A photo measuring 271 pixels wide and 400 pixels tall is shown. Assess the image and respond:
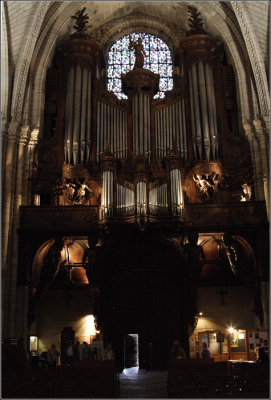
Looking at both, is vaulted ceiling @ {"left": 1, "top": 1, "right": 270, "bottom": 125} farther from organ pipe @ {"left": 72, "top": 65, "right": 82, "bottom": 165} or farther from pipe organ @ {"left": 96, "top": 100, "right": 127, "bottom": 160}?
pipe organ @ {"left": 96, "top": 100, "right": 127, "bottom": 160}

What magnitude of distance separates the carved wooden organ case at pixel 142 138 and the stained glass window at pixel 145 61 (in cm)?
133

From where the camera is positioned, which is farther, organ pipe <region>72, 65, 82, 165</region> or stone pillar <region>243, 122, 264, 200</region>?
organ pipe <region>72, 65, 82, 165</region>

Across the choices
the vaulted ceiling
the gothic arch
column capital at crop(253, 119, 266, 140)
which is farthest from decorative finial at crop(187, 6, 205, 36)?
the gothic arch

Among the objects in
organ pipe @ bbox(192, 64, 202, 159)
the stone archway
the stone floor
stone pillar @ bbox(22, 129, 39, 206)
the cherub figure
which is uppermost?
the cherub figure

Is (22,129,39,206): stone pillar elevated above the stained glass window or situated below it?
below

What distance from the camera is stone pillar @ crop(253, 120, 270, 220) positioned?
1759 centimetres

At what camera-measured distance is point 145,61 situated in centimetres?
2358

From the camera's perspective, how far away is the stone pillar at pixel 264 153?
57.7 feet

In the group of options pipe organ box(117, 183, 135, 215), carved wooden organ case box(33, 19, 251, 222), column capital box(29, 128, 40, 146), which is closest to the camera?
pipe organ box(117, 183, 135, 215)

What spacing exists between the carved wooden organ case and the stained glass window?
1335 millimetres

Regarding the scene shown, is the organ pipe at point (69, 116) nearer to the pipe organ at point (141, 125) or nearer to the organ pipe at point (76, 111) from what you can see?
the organ pipe at point (76, 111)

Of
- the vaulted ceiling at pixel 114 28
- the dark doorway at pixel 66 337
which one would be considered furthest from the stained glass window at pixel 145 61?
the dark doorway at pixel 66 337

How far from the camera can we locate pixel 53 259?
17953 mm

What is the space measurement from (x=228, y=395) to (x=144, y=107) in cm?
1283
